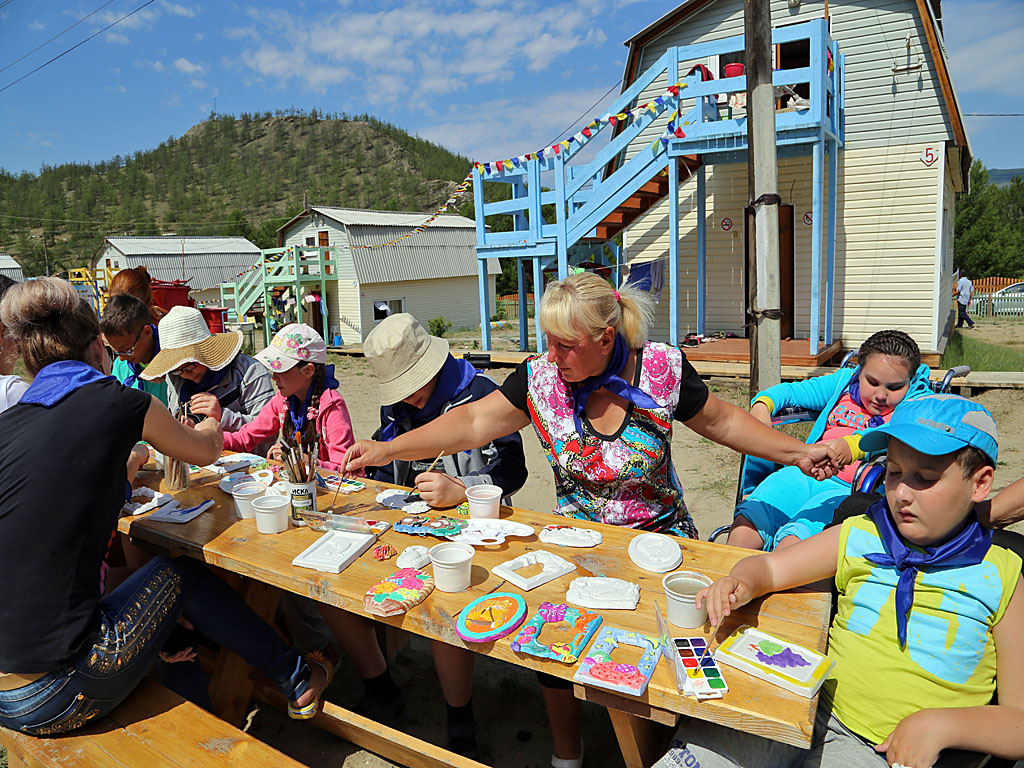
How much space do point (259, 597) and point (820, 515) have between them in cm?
239

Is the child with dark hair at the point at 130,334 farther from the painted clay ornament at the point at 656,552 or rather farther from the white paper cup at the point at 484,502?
the painted clay ornament at the point at 656,552

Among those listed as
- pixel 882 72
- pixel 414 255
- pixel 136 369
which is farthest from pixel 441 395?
pixel 414 255

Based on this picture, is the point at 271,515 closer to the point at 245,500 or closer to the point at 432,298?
the point at 245,500

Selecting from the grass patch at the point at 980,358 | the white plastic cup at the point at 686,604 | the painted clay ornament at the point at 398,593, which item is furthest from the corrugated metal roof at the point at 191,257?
the white plastic cup at the point at 686,604

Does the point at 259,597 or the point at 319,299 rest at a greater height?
the point at 319,299

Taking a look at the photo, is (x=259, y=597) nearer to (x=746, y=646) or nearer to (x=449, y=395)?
(x=449, y=395)

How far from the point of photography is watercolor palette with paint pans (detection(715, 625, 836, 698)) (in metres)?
1.43

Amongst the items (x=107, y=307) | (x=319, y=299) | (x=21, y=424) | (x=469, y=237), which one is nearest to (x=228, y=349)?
(x=107, y=307)

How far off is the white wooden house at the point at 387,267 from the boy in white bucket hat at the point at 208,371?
15105 millimetres

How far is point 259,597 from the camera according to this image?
2.70 meters

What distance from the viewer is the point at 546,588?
6.27ft

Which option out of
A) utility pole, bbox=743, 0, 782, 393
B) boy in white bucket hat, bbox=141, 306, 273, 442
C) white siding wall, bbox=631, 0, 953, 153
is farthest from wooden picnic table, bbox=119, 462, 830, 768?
white siding wall, bbox=631, 0, 953, 153

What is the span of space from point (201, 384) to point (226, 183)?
4151 inches

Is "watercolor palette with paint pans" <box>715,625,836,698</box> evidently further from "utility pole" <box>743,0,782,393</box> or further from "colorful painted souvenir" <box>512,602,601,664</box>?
"utility pole" <box>743,0,782,393</box>
